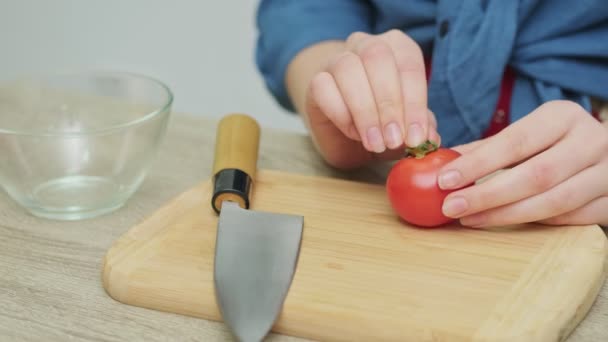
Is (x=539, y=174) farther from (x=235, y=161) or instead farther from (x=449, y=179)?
(x=235, y=161)

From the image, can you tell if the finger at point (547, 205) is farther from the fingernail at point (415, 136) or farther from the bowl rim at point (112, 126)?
the bowl rim at point (112, 126)

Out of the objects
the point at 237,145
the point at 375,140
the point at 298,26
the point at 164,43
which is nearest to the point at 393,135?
the point at 375,140

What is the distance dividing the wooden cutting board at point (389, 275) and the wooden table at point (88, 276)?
0.06 ft

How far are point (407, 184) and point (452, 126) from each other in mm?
366

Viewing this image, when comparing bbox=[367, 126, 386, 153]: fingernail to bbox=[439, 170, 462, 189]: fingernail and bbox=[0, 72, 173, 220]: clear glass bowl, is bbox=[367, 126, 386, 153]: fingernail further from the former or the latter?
bbox=[0, 72, 173, 220]: clear glass bowl

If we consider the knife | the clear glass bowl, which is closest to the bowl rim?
the clear glass bowl

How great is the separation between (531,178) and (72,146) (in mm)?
580

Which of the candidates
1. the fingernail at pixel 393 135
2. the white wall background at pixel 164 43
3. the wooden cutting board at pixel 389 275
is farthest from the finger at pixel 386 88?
the white wall background at pixel 164 43

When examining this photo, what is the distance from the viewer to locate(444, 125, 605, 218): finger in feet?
2.63

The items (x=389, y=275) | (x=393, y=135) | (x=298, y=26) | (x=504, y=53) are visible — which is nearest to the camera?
(x=389, y=275)

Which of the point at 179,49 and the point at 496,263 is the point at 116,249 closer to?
the point at 496,263

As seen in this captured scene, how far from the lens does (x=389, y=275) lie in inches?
28.8

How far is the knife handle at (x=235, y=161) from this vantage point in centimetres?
87

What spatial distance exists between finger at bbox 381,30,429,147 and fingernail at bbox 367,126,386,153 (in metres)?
0.03
